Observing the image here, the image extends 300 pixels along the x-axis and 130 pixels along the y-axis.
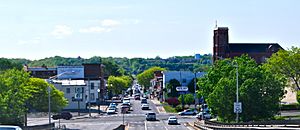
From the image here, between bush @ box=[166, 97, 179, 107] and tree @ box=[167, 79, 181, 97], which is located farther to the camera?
tree @ box=[167, 79, 181, 97]

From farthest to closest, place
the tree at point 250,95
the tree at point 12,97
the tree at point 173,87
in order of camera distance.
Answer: the tree at point 173,87, the tree at point 250,95, the tree at point 12,97

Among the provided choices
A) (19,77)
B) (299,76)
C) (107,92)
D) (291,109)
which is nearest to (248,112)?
(19,77)

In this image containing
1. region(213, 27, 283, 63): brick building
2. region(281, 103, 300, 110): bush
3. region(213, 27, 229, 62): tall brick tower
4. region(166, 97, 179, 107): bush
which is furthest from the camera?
region(213, 27, 283, 63): brick building

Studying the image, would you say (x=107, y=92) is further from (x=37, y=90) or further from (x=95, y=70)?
(x=37, y=90)

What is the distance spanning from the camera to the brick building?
16025cm

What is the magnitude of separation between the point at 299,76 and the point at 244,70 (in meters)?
33.5

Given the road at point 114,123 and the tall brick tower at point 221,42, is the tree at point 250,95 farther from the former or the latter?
the tall brick tower at point 221,42

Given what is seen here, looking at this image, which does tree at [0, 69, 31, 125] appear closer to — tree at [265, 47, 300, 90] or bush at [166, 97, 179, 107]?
tree at [265, 47, 300, 90]

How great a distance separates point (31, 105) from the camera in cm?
8369

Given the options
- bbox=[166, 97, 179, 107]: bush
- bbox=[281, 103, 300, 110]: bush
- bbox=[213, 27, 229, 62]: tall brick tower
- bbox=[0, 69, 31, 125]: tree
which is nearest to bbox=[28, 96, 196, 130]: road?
bbox=[0, 69, 31, 125]: tree

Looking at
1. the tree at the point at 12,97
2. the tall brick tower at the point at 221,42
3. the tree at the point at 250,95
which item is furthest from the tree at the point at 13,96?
the tall brick tower at the point at 221,42

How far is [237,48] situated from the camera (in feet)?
533

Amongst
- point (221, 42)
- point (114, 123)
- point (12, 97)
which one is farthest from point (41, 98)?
point (221, 42)

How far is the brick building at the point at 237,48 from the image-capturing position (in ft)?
526
